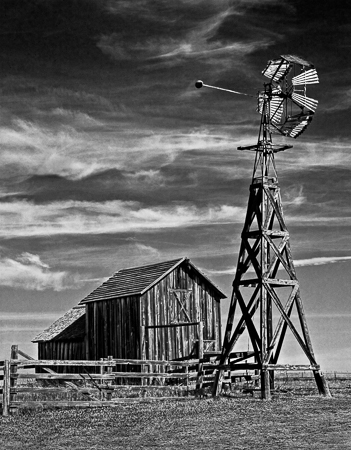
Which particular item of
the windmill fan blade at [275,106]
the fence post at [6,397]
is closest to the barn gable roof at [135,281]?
the windmill fan blade at [275,106]

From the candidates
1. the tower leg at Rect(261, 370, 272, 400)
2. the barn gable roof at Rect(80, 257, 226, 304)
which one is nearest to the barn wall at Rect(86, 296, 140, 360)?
the barn gable roof at Rect(80, 257, 226, 304)

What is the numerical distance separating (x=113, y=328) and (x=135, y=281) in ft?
9.69

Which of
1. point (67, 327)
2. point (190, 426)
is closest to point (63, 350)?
point (67, 327)

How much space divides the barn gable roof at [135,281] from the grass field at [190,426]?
13.3 m

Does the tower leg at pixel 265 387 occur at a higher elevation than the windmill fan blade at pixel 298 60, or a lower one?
lower

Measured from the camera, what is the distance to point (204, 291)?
40.4 meters

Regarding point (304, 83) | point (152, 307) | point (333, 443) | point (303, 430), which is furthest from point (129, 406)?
point (304, 83)

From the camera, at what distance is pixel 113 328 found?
39.5 m

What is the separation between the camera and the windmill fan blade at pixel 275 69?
30266 mm

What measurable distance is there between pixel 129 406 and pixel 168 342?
42.4 feet

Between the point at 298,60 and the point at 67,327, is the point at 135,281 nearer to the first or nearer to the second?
the point at 67,327

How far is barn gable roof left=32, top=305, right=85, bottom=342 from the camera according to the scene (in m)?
44.6

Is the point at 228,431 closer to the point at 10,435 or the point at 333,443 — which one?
the point at 333,443

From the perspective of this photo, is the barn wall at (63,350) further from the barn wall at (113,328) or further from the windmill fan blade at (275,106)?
the windmill fan blade at (275,106)
